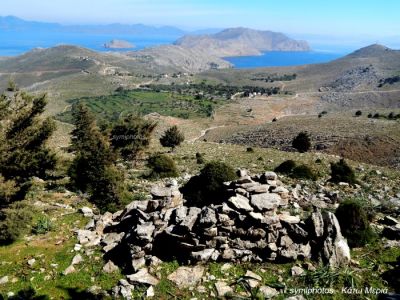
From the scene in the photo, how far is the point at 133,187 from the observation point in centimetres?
3014

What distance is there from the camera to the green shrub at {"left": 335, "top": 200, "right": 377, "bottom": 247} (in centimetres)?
1806

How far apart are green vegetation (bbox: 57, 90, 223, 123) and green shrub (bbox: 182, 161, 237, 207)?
94.6 meters

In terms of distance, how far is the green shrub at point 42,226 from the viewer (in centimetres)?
2084

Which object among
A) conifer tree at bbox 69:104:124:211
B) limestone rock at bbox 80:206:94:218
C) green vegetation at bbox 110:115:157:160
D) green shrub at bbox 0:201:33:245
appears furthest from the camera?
green vegetation at bbox 110:115:157:160

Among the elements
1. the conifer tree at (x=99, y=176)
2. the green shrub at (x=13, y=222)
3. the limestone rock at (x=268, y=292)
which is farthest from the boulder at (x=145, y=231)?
the conifer tree at (x=99, y=176)

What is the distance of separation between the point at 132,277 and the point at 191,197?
24.9 feet

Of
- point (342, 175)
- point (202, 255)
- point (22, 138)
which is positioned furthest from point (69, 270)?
point (342, 175)

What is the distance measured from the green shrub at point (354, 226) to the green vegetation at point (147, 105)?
4017 inches

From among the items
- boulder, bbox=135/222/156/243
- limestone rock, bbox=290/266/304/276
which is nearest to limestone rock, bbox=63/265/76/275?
boulder, bbox=135/222/156/243

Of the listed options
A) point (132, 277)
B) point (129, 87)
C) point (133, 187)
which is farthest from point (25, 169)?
point (129, 87)

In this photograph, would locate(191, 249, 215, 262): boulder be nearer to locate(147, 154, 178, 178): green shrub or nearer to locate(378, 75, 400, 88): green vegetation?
locate(147, 154, 178, 178): green shrub

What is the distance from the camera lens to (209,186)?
23469 millimetres

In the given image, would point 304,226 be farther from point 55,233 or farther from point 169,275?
point 55,233

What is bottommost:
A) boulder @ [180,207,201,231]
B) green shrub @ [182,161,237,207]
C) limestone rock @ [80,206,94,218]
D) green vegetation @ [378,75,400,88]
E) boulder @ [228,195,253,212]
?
green vegetation @ [378,75,400,88]
